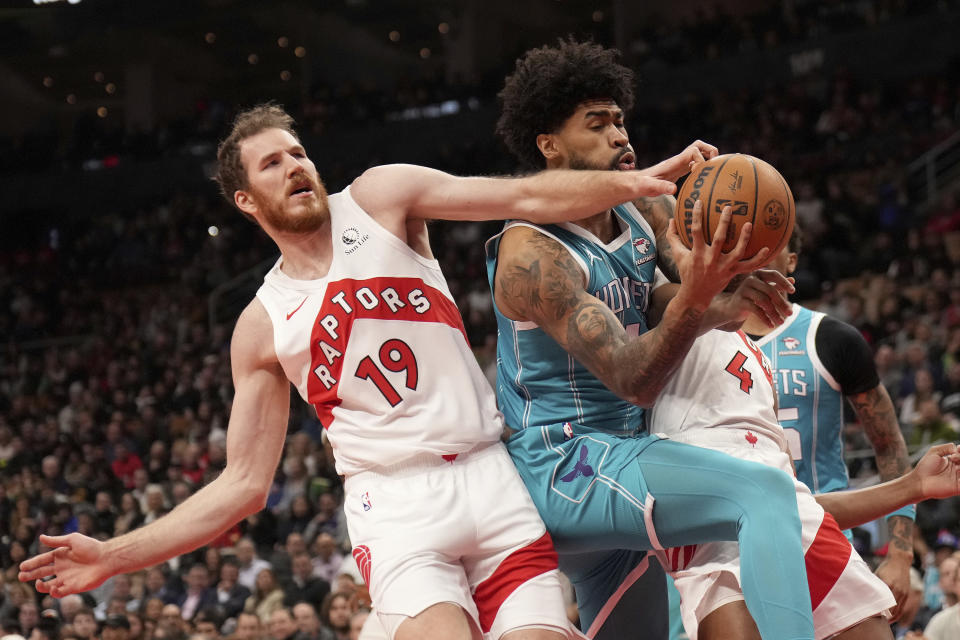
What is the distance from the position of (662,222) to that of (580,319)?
79 centimetres

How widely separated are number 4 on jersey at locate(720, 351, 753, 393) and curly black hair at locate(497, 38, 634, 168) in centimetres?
98

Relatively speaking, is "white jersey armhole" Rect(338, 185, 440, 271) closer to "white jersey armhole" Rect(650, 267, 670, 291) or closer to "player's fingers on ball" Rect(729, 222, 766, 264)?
"white jersey armhole" Rect(650, 267, 670, 291)

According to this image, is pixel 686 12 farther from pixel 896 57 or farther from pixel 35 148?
pixel 35 148

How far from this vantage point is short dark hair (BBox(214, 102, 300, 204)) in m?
4.01

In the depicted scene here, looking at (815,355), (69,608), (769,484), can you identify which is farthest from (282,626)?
(769,484)

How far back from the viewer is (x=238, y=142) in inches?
159

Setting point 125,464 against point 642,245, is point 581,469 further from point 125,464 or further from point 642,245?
point 125,464

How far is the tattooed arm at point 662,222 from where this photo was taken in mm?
3875

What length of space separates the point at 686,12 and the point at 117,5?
1127 centimetres

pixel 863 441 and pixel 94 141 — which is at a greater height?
pixel 94 141

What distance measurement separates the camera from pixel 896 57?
1836 centimetres

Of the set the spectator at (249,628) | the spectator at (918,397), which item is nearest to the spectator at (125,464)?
the spectator at (249,628)

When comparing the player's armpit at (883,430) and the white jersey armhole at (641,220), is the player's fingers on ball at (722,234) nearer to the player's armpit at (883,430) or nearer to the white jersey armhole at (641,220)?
the white jersey armhole at (641,220)

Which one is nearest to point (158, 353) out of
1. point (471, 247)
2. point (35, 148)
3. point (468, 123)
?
point (471, 247)
